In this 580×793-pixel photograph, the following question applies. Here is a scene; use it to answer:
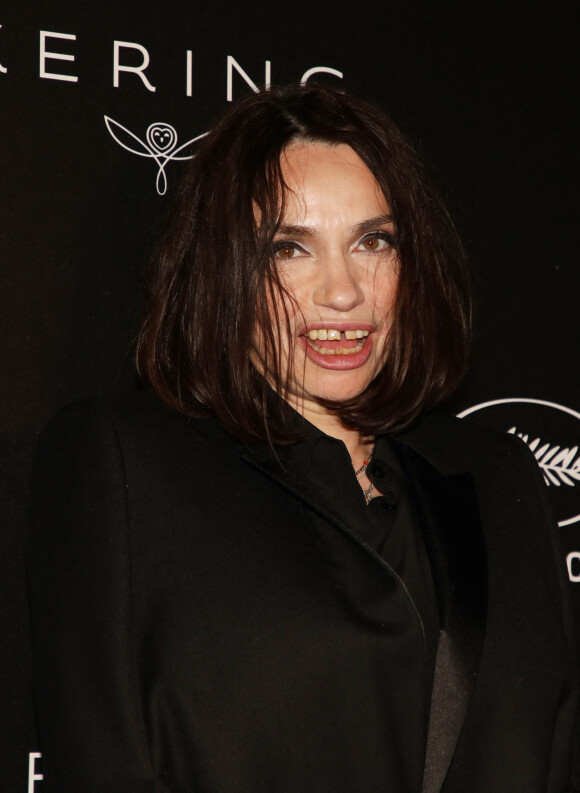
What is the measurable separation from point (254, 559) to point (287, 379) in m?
0.31

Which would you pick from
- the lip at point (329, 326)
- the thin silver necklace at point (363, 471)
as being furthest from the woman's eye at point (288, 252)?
the thin silver necklace at point (363, 471)

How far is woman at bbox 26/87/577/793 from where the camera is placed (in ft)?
4.76

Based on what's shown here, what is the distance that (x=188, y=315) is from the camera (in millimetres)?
A: 1686

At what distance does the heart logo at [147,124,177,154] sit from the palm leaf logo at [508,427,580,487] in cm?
90

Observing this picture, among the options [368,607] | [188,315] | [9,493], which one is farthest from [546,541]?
[9,493]

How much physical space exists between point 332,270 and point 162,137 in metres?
0.52

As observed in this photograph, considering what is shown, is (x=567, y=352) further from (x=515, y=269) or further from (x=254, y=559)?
(x=254, y=559)

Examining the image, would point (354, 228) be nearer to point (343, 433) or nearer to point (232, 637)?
point (343, 433)

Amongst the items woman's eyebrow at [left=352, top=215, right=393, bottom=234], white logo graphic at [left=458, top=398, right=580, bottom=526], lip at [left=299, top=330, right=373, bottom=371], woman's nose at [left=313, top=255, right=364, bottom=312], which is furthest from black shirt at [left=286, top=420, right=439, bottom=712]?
white logo graphic at [left=458, top=398, right=580, bottom=526]

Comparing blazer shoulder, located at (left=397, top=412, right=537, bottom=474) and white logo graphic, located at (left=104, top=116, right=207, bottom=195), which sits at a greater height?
white logo graphic, located at (left=104, top=116, right=207, bottom=195)

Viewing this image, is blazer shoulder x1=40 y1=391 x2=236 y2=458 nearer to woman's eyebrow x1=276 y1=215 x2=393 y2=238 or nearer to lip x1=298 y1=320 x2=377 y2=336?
lip x1=298 y1=320 x2=377 y2=336

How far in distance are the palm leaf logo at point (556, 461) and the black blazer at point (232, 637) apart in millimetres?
574

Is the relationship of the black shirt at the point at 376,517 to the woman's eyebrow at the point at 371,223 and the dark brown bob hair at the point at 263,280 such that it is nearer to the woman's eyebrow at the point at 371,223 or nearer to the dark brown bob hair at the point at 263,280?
the dark brown bob hair at the point at 263,280

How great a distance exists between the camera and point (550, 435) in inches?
87.5
